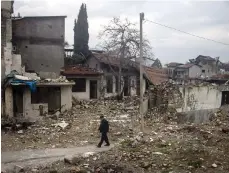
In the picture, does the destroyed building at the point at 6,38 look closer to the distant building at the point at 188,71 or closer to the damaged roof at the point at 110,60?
the damaged roof at the point at 110,60

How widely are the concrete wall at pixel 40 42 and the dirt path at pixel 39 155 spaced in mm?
12835

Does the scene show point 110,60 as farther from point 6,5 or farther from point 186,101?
point 6,5

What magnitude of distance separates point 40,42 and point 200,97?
39.5 ft

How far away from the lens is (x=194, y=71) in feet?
150

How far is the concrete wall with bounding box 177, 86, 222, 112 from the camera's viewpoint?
1998 cm

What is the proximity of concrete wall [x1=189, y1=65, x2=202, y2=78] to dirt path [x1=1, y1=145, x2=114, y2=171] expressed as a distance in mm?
34774

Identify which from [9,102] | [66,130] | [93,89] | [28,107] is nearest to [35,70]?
[93,89]

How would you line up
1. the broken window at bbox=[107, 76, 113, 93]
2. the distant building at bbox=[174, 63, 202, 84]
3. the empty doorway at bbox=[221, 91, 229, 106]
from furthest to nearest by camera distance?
the distant building at bbox=[174, 63, 202, 84] → the broken window at bbox=[107, 76, 113, 93] → the empty doorway at bbox=[221, 91, 229, 106]

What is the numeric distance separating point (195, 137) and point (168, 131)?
1.64 m

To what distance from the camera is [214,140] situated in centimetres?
1253

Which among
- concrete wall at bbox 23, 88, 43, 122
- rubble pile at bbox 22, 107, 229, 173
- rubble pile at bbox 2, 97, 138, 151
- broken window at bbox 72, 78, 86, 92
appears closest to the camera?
rubble pile at bbox 22, 107, 229, 173

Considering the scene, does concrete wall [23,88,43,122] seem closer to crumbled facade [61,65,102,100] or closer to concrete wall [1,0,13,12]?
concrete wall [1,0,13,12]

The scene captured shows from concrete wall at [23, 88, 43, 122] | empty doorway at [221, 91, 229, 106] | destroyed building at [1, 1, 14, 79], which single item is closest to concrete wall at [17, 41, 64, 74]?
destroyed building at [1, 1, 14, 79]

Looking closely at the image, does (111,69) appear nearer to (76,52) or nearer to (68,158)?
(76,52)
